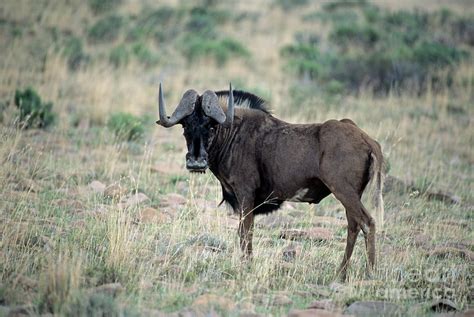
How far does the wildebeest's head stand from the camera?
26.1ft

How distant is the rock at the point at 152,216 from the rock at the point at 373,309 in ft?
10.4

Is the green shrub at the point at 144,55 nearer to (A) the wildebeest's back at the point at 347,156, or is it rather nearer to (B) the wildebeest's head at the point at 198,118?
(B) the wildebeest's head at the point at 198,118

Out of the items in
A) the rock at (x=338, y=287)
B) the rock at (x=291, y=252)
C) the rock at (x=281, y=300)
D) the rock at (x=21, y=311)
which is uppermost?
the rock at (x=291, y=252)

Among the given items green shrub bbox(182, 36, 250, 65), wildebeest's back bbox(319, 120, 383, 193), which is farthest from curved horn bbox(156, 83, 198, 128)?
green shrub bbox(182, 36, 250, 65)

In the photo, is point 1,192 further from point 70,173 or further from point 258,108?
point 258,108

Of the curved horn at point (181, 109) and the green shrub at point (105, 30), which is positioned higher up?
the green shrub at point (105, 30)

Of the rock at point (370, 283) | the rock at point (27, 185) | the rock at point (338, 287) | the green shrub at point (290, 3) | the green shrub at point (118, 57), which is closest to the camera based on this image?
the rock at point (338, 287)

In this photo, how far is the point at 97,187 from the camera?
35.3ft

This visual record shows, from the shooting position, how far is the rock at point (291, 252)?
820 cm

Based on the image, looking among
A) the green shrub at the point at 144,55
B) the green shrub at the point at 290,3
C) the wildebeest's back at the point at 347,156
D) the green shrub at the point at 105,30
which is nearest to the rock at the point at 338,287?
the wildebeest's back at the point at 347,156

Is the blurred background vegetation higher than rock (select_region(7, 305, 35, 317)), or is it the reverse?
the blurred background vegetation

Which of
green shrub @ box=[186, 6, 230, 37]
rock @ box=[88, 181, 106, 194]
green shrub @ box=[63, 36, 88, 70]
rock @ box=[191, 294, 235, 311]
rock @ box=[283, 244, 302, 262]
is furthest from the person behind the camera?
green shrub @ box=[186, 6, 230, 37]

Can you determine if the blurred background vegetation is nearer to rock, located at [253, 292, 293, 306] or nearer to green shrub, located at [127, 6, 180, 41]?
green shrub, located at [127, 6, 180, 41]

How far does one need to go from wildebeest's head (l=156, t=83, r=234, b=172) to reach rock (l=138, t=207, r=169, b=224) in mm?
1422
